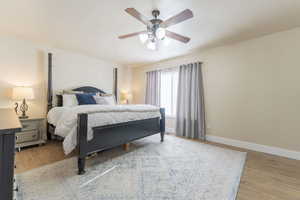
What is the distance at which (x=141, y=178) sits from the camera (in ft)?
6.03

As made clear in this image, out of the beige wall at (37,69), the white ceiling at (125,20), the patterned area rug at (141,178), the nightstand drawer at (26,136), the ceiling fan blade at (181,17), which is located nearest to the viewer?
the patterned area rug at (141,178)

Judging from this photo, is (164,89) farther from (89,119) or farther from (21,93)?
(21,93)

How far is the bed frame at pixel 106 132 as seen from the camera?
74.1 inches

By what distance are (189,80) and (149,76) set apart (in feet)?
4.95

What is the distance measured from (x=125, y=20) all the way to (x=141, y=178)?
2.43 metres

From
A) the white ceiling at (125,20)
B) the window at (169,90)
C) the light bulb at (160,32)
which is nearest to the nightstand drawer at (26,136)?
the white ceiling at (125,20)

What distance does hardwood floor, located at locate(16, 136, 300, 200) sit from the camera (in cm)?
160

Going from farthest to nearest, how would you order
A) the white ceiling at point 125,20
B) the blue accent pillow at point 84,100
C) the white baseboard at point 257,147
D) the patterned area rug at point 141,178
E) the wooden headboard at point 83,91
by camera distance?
the wooden headboard at point 83,91 < the blue accent pillow at point 84,100 < the white baseboard at point 257,147 < the white ceiling at point 125,20 < the patterned area rug at point 141,178

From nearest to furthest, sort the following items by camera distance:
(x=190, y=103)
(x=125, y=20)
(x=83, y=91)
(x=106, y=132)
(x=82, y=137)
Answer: (x=82, y=137), (x=106, y=132), (x=125, y=20), (x=190, y=103), (x=83, y=91)

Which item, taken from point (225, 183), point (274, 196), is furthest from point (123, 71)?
point (274, 196)

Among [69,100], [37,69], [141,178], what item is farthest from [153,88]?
[141,178]

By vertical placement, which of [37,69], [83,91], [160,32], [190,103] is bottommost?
[190,103]

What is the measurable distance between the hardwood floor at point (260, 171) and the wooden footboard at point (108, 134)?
33.0 inches

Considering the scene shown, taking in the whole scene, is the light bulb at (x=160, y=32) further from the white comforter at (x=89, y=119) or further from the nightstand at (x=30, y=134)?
the nightstand at (x=30, y=134)
